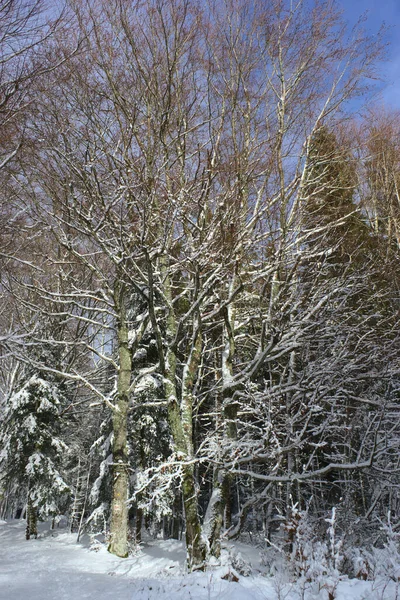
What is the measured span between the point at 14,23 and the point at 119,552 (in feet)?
27.1

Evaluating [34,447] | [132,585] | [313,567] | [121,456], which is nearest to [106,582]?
[132,585]

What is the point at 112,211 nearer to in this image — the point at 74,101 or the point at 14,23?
the point at 74,101

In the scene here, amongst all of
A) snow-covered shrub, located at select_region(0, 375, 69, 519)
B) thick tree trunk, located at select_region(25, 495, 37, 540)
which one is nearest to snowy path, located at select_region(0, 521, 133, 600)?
snow-covered shrub, located at select_region(0, 375, 69, 519)

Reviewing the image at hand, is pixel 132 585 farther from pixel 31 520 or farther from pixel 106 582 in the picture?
pixel 31 520

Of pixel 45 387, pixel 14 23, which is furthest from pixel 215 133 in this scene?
pixel 45 387

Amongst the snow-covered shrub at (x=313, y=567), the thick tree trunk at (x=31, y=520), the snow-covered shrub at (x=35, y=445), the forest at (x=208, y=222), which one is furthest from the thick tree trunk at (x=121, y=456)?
the thick tree trunk at (x=31, y=520)

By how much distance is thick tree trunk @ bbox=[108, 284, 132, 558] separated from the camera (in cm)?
754

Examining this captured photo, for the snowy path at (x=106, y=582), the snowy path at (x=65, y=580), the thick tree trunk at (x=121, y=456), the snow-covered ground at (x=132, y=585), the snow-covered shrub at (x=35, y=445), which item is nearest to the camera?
the snow-covered ground at (x=132, y=585)

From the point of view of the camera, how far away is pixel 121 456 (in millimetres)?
7922

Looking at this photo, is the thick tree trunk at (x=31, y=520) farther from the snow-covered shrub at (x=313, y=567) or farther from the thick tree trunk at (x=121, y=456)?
the snow-covered shrub at (x=313, y=567)

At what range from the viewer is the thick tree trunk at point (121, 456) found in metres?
7.54

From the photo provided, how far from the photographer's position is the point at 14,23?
392 centimetres

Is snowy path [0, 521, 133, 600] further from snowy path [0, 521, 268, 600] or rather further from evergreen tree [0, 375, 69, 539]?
evergreen tree [0, 375, 69, 539]

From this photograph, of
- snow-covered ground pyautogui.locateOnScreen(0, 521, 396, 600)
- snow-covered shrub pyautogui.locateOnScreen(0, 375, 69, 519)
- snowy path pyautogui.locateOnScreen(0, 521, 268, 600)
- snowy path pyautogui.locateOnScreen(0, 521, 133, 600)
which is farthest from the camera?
snow-covered shrub pyautogui.locateOnScreen(0, 375, 69, 519)
